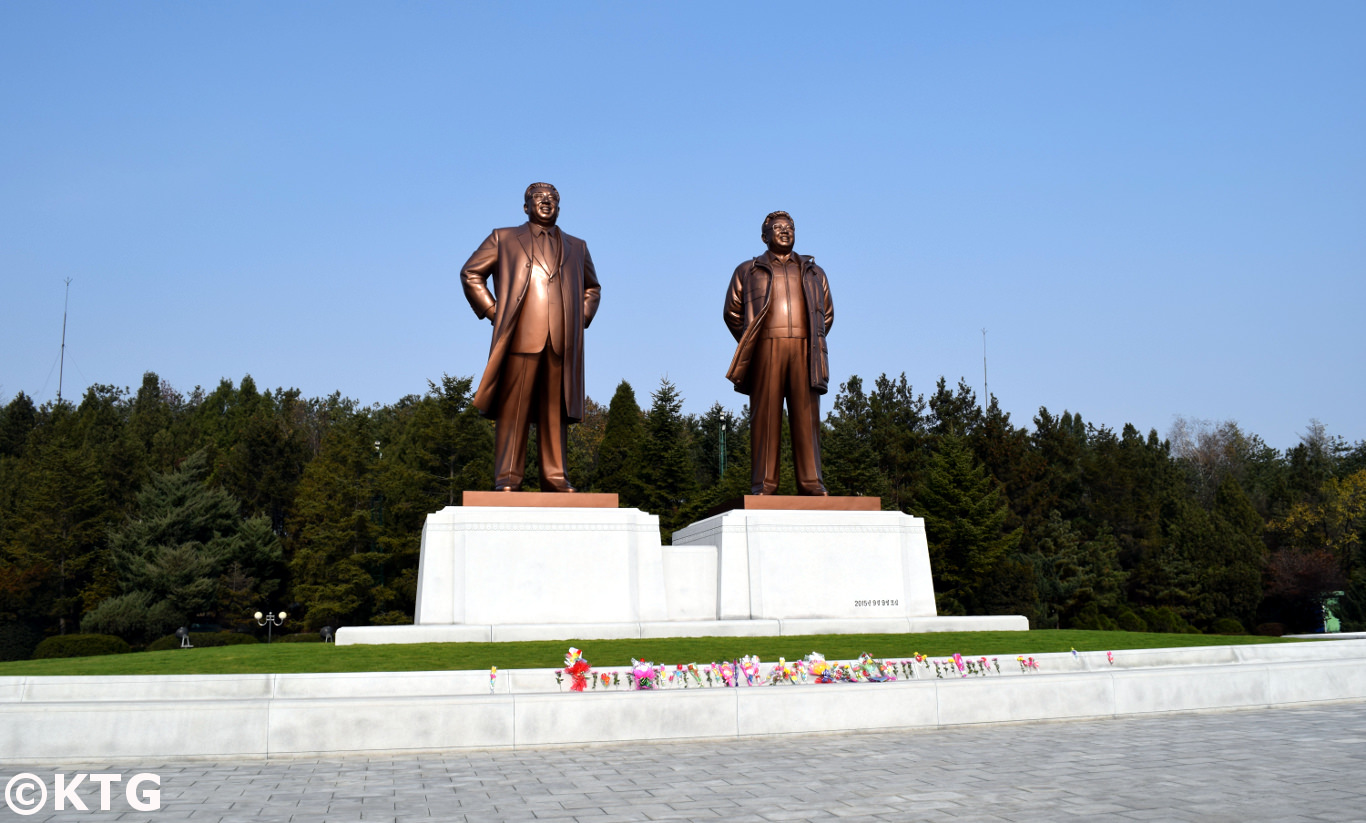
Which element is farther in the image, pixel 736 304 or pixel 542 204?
pixel 736 304

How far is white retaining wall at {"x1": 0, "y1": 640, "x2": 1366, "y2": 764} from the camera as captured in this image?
255 inches

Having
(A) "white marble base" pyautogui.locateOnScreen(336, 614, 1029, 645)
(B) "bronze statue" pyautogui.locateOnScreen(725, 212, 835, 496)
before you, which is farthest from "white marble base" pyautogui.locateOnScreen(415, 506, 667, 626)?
(B) "bronze statue" pyautogui.locateOnScreen(725, 212, 835, 496)

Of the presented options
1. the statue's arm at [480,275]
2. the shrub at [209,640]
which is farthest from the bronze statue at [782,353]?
the shrub at [209,640]

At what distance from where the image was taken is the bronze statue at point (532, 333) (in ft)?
44.4

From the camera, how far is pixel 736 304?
1515cm

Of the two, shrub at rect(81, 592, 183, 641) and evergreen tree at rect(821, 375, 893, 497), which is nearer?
shrub at rect(81, 592, 183, 641)

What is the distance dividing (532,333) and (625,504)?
26.8 metres

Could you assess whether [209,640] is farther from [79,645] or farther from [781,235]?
[781,235]

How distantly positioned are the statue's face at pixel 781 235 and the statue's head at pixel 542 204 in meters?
3.32

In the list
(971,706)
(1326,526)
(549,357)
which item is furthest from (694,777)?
(1326,526)

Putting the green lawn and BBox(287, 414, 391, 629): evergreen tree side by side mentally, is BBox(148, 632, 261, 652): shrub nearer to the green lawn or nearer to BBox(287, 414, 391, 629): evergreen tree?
BBox(287, 414, 391, 629): evergreen tree

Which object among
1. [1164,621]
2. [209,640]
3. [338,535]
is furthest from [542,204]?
[1164,621]

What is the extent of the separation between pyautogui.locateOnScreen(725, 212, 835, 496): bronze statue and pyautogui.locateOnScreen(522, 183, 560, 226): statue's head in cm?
311

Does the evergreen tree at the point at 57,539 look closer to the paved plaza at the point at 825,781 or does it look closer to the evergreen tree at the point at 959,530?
the evergreen tree at the point at 959,530
